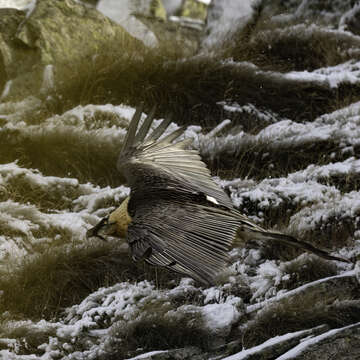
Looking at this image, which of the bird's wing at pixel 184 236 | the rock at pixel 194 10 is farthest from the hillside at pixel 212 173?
the rock at pixel 194 10

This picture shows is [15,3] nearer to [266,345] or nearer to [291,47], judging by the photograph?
[291,47]

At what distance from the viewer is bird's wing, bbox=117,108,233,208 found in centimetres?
411

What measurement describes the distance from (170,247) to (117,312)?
1.08 meters

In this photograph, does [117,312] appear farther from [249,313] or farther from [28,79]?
[28,79]

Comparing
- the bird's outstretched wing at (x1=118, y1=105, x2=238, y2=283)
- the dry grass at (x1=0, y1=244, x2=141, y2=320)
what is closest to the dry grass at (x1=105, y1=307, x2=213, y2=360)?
the dry grass at (x1=0, y1=244, x2=141, y2=320)

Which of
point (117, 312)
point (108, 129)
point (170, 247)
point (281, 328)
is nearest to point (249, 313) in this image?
point (281, 328)

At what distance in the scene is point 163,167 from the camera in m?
4.27

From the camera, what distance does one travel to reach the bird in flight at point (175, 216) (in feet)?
11.1

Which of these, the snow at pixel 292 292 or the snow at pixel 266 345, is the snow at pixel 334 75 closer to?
the snow at pixel 292 292

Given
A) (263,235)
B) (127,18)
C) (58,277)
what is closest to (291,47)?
(127,18)

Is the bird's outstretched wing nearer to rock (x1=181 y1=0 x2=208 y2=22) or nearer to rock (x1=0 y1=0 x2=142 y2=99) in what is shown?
rock (x1=0 y1=0 x2=142 y2=99)

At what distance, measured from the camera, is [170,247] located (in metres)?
3.44

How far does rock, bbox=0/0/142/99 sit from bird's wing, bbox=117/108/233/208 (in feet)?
6.06

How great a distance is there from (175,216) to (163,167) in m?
0.63
